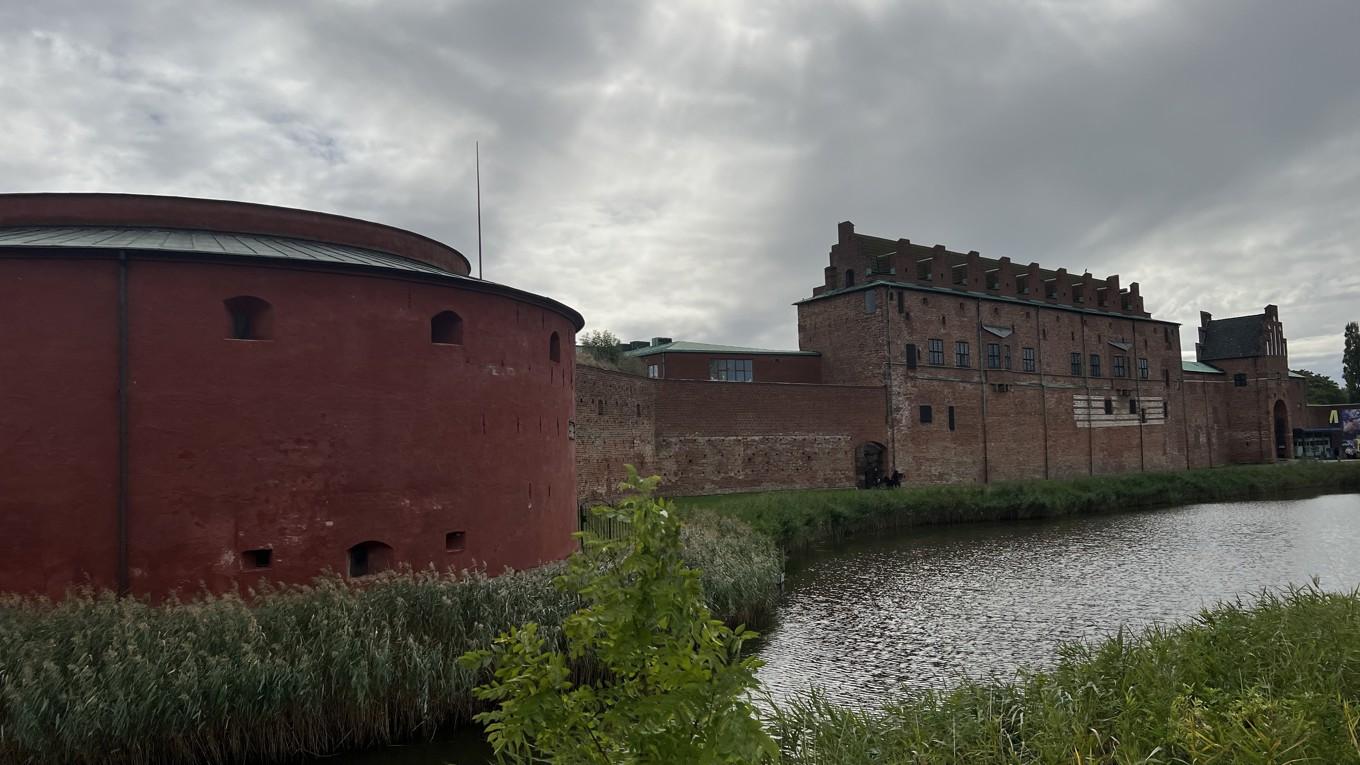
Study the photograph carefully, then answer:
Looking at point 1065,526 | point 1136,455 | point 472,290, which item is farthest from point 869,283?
point 472,290

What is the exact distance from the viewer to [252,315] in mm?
9875

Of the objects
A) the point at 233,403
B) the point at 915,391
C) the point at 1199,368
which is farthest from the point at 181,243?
the point at 1199,368

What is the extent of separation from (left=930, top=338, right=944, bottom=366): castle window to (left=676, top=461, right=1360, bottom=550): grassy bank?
16.5ft

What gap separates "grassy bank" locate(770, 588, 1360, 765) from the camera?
174 inches

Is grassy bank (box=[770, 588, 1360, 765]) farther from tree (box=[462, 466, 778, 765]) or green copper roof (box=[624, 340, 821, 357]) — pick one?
green copper roof (box=[624, 340, 821, 357])

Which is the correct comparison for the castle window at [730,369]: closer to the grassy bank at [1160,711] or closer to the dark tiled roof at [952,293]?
the dark tiled roof at [952,293]

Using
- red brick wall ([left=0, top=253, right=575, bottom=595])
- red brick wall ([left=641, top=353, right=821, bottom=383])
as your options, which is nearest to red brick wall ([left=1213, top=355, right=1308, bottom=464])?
red brick wall ([left=641, top=353, right=821, bottom=383])

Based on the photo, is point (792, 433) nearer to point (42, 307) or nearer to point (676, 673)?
point (42, 307)

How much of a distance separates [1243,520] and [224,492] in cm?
2410

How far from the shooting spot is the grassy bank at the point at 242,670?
681cm

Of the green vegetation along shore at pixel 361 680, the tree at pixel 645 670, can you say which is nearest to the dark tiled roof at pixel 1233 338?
the green vegetation along shore at pixel 361 680

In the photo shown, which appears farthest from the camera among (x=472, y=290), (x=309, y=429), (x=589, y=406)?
(x=589, y=406)

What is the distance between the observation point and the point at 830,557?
18125 mm

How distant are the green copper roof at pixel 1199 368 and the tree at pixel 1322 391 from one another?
18890 mm
